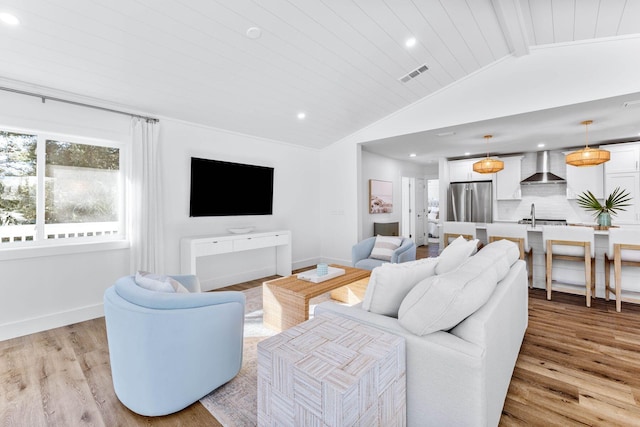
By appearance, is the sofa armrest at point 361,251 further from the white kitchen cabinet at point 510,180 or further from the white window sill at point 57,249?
the white kitchen cabinet at point 510,180

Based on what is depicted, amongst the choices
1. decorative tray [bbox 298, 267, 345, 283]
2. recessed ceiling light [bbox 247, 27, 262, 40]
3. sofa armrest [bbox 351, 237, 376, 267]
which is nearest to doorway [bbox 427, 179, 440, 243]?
sofa armrest [bbox 351, 237, 376, 267]

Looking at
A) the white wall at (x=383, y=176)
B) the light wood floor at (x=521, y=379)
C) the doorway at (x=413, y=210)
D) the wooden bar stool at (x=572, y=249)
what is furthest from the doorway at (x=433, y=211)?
the light wood floor at (x=521, y=379)

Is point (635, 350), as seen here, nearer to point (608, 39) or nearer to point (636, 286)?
point (636, 286)

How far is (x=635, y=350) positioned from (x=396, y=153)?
497 cm

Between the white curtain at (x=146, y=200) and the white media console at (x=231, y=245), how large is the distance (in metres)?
0.31

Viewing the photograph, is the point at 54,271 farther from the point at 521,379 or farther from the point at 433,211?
the point at 433,211

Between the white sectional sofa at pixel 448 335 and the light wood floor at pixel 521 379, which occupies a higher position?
the white sectional sofa at pixel 448 335

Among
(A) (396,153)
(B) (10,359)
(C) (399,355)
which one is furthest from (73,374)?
(A) (396,153)

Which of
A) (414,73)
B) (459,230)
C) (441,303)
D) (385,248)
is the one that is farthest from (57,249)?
(459,230)

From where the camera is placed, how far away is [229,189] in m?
4.54

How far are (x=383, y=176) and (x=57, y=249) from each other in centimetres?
603

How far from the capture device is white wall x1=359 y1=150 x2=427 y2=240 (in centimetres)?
644

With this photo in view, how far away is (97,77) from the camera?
2859 mm

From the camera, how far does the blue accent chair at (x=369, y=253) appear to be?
3.97 metres
